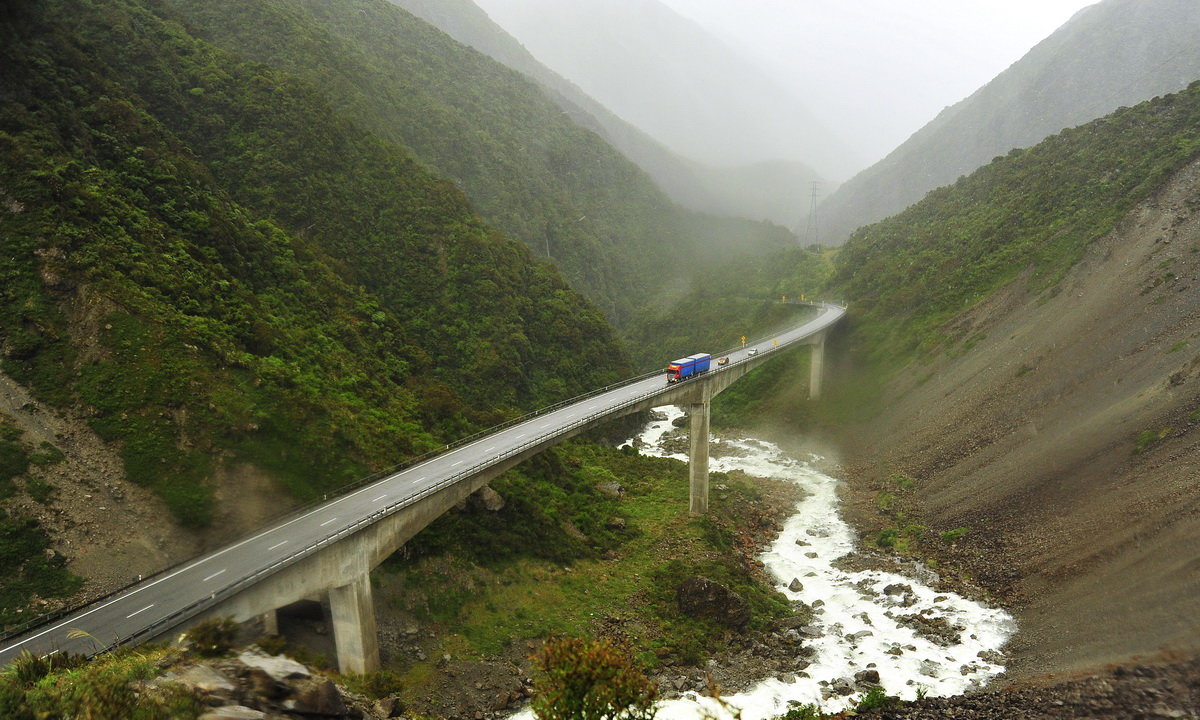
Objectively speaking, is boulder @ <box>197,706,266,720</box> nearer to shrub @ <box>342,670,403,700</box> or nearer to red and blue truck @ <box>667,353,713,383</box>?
shrub @ <box>342,670,403,700</box>

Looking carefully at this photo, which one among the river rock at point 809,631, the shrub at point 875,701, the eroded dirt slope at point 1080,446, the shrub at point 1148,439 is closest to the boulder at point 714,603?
the river rock at point 809,631

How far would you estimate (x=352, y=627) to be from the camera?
26797 millimetres

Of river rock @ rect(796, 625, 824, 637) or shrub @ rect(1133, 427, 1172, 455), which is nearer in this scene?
river rock @ rect(796, 625, 824, 637)

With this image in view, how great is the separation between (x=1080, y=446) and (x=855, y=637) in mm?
24087

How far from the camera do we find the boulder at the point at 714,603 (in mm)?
36188

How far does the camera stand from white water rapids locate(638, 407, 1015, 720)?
28.8 meters

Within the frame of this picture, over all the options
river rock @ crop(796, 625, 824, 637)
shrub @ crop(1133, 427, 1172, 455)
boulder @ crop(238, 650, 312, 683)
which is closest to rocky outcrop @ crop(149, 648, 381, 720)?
boulder @ crop(238, 650, 312, 683)

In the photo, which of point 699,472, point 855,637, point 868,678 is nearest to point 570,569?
point 699,472

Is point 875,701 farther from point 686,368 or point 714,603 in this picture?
point 686,368

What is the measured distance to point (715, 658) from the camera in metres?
33.3

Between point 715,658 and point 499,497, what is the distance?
1716 cm

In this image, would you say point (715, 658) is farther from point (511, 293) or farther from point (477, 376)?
point (511, 293)

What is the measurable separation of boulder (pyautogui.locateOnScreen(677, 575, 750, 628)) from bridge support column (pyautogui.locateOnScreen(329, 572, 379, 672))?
18987mm

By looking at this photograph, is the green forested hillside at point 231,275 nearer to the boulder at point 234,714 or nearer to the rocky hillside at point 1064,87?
the boulder at point 234,714
